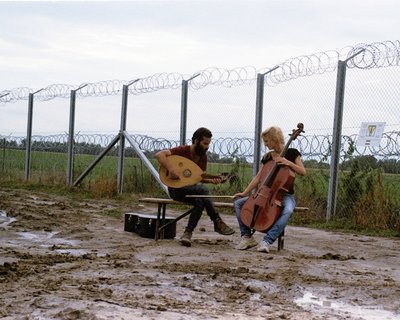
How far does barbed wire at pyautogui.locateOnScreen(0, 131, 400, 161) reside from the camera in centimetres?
1219

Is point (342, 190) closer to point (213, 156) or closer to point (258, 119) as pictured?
point (258, 119)

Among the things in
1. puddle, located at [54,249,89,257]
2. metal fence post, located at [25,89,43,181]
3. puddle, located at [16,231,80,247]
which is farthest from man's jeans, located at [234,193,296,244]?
metal fence post, located at [25,89,43,181]

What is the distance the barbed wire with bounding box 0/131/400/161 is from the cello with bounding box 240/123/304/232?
3.32 metres

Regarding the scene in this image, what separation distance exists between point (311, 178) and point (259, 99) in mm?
1895

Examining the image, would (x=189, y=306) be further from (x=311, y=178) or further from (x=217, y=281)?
(x=311, y=178)

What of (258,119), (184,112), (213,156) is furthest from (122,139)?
(258,119)

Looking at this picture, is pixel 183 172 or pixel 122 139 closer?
pixel 183 172

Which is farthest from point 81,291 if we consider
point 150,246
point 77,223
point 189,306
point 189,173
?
point 77,223

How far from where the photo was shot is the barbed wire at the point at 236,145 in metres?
12.2

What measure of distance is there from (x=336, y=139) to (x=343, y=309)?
24.7 feet

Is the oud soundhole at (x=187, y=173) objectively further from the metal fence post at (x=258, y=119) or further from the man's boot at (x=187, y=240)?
the metal fence post at (x=258, y=119)

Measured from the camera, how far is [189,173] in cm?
988

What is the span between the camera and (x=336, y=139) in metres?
13.2

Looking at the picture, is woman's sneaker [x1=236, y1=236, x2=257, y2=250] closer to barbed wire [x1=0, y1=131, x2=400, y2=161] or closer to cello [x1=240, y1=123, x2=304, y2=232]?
cello [x1=240, y1=123, x2=304, y2=232]
